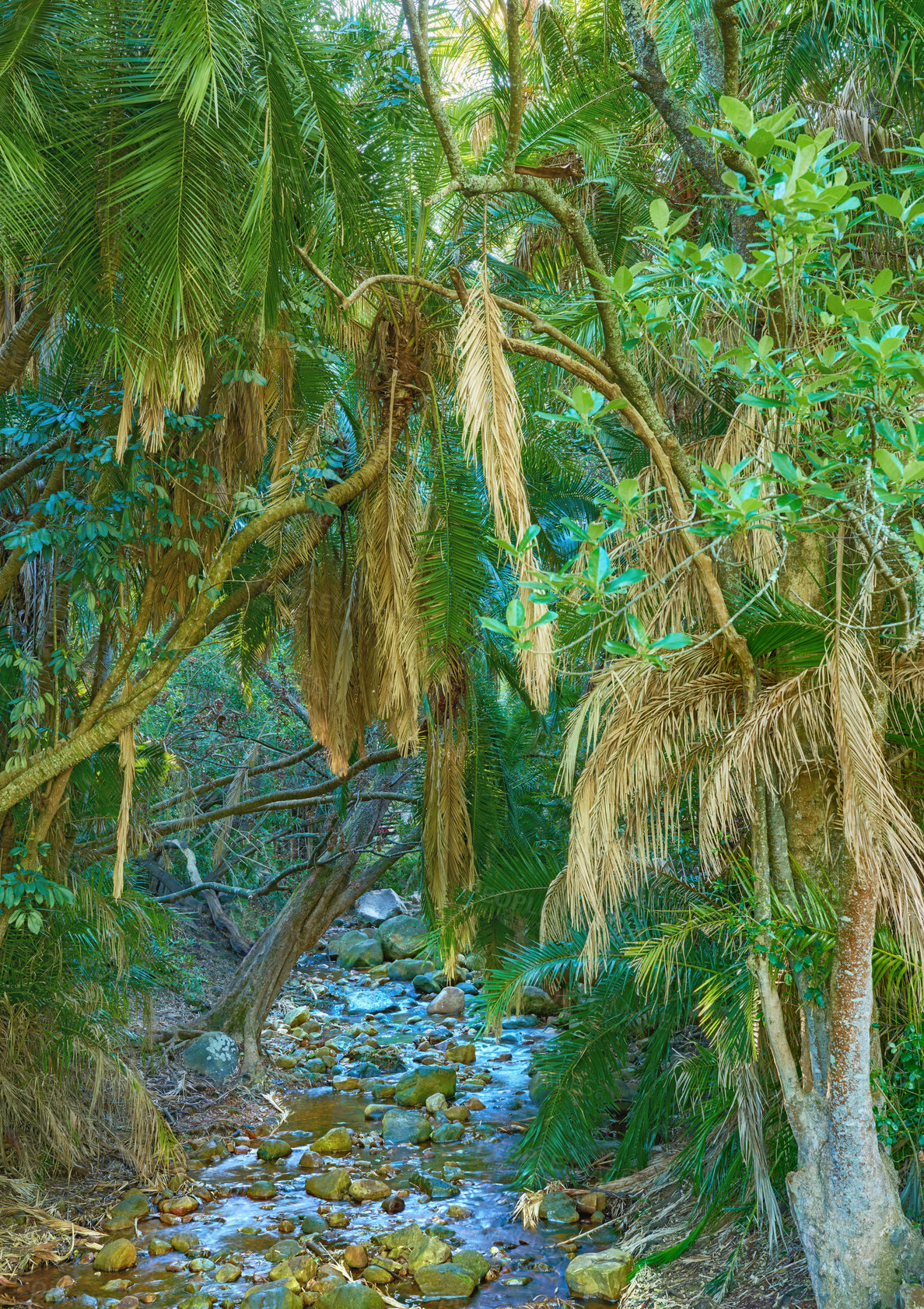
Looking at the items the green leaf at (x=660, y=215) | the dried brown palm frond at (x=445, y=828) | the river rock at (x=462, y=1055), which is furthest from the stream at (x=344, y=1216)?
the green leaf at (x=660, y=215)

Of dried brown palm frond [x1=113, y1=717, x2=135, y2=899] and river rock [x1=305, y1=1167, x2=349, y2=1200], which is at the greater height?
dried brown palm frond [x1=113, y1=717, x2=135, y2=899]

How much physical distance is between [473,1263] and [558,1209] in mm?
865

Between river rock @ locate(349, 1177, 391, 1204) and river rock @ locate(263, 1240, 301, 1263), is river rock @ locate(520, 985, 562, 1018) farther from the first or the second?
river rock @ locate(263, 1240, 301, 1263)

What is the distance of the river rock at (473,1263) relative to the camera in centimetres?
548

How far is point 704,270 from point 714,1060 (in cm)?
398

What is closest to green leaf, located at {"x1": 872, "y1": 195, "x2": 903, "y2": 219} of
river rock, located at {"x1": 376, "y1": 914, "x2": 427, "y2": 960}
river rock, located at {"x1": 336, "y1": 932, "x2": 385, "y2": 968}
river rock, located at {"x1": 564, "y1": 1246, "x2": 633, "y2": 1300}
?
river rock, located at {"x1": 564, "y1": 1246, "x2": 633, "y2": 1300}

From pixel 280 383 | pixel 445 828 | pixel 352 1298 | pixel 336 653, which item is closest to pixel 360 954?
pixel 445 828

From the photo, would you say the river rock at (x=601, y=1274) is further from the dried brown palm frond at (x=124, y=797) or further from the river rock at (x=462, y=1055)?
the river rock at (x=462, y=1055)

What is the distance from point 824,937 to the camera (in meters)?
3.81

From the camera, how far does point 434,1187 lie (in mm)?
6836

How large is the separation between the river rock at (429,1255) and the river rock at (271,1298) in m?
0.70

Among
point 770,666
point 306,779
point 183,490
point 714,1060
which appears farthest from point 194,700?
point 770,666

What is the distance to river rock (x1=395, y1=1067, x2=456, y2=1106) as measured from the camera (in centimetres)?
880

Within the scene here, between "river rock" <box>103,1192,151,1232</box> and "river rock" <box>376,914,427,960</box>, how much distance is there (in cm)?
815
